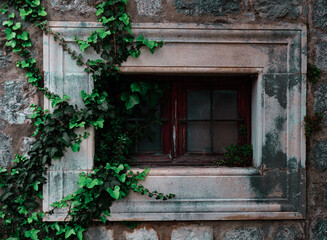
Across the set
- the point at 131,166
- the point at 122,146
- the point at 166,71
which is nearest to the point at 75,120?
the point at 122,146

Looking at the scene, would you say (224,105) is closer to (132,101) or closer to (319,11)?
(132,101)

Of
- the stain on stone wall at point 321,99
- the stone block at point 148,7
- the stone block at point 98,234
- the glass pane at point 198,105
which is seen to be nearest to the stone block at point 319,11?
the stain on stone wall at point 321,99

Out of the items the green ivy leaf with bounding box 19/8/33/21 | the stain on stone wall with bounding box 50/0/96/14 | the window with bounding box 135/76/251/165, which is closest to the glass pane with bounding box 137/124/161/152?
the window with bounding box 135/76/251/165

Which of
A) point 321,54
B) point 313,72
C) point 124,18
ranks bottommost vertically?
point 313,72

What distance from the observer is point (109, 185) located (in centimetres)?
221

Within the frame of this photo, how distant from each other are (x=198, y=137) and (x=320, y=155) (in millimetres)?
966

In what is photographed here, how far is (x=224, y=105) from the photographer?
8.45 ft

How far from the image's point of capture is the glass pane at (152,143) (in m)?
2.57

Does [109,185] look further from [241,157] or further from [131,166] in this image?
[241,157]

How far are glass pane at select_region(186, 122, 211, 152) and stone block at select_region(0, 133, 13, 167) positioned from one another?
1.41 metres

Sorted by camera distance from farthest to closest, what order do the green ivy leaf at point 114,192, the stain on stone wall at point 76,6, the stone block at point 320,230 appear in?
the stone block at point 320,230
the stain on stone wall at point 76,6
the green ivy leaf at point 114,192

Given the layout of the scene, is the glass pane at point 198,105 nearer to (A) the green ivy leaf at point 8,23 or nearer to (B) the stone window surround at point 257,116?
(B) the stone window surround at point 257,116

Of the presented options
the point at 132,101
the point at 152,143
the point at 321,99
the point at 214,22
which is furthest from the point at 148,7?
the point at 321,99

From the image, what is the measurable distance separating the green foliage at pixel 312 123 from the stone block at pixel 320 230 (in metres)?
0.70
